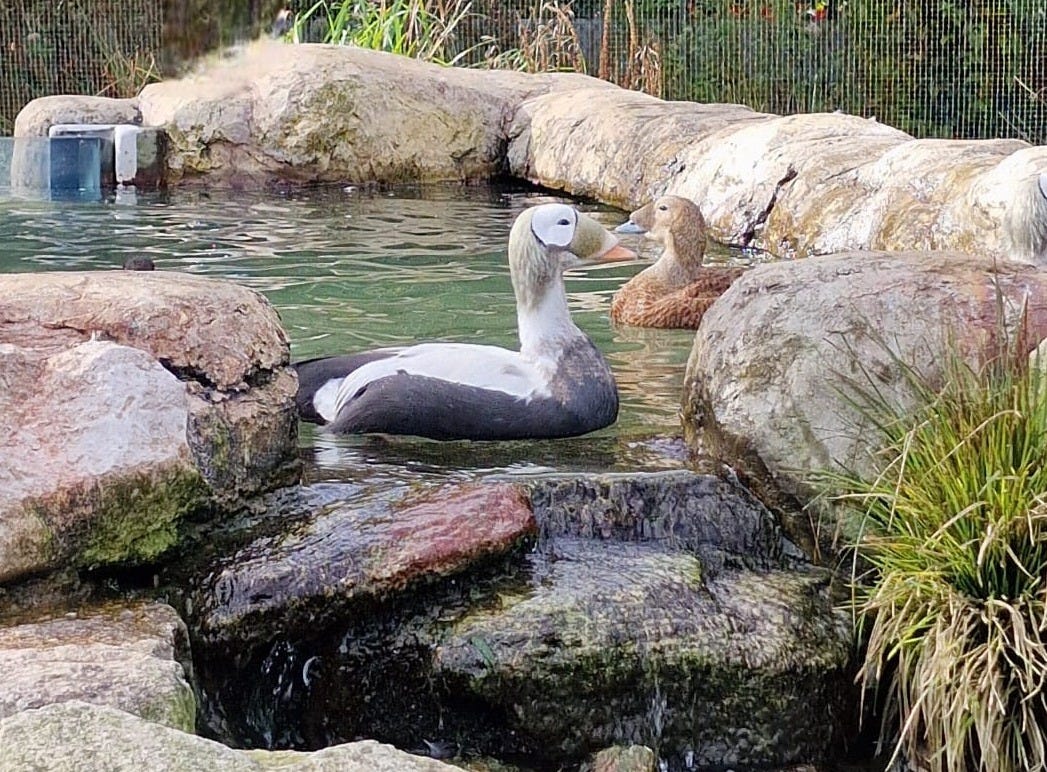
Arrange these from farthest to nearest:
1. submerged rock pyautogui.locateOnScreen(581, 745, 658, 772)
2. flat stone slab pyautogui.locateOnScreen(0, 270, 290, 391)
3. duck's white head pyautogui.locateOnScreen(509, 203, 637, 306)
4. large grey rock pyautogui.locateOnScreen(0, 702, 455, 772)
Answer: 1. duck's white head pyautogui.locateOnScreen(509, 203, 637, 306)
2. flat stone slab pyautogui.locateOnScreen(0, 270, 290, 391)
3. submerged rock pyautogui.locateOnScreen(581, 745, 658, 772)
4. large grey rock pyautogui.locateOnScreen(0, 702, 455, 772)

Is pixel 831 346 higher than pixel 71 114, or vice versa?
pixel 71 114

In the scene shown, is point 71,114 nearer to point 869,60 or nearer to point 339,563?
point 869,60

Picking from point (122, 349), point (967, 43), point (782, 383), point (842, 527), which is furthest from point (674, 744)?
point (967, 43)

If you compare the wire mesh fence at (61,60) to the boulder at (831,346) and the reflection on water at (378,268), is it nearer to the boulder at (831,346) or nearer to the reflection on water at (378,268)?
the reflection on water at (378,268)

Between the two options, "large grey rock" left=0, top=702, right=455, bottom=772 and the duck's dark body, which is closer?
"large grey rock" left=0, top=702, right=455, bottom=772

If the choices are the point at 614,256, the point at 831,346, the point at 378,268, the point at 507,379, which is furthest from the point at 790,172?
the point at 831,346

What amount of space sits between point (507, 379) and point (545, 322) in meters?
0.29

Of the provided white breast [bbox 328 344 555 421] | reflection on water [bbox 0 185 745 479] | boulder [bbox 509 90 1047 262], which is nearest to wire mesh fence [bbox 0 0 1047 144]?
boulder [bbox 509 90 1047 262]

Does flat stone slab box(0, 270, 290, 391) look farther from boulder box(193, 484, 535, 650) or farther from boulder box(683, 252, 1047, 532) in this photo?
boulder box(683, 252, 1047, 532)

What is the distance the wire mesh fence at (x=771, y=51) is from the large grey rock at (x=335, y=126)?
1.52 meters

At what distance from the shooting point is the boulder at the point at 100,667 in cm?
263

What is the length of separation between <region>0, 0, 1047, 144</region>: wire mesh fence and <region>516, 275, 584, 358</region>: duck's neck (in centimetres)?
918

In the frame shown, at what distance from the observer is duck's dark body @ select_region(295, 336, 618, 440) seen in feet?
14.5

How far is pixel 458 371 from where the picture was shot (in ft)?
14.8
